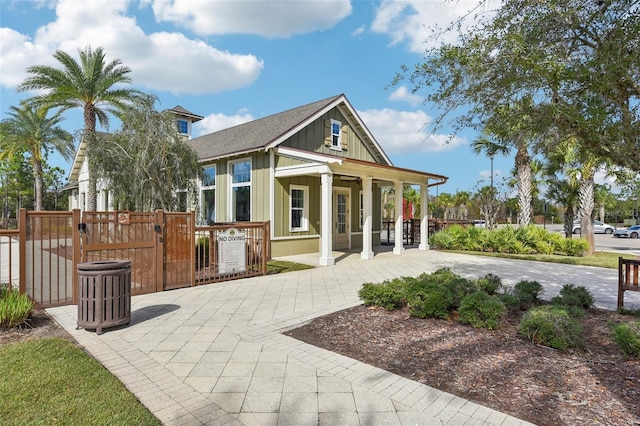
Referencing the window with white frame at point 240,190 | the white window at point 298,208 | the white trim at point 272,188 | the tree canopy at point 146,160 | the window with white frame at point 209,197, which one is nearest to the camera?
the tree canopy at point 146,160

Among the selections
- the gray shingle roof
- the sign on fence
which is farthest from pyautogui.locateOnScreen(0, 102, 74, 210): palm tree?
the sign on fence

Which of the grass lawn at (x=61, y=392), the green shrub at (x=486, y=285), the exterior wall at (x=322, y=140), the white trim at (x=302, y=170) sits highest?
the exterior wall at (x=322, y=140)

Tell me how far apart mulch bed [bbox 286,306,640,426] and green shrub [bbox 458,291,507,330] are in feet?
0.37

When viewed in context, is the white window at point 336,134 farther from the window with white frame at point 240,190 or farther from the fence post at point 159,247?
the fence post at point 159,247

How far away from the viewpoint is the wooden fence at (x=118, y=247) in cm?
573

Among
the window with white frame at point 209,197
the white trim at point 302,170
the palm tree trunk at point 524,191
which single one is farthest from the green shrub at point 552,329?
the palm tree trunk at point 524,191

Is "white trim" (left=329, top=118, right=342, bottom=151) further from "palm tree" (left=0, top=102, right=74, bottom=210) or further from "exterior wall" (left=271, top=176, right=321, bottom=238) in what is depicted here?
"palm tree" (left=0, top=102, right=74, bottom=210)

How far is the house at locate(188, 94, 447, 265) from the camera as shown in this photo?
12.1 m

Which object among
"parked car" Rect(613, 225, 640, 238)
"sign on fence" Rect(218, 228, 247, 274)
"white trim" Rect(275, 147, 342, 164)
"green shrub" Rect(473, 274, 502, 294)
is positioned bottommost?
"parked car" Rect(613, 225, 640, 238)

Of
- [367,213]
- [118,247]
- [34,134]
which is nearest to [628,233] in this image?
[367,213]

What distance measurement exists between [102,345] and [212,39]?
29.8 feet

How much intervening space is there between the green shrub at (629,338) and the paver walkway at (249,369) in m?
2.19

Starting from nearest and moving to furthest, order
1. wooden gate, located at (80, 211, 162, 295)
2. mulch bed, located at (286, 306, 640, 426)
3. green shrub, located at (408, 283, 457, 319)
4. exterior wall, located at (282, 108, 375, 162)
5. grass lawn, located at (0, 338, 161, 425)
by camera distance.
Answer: grass lawn, located at (0, 338, 161, 425), mulch bed, located at (286, 306, 640, 426), green shrub, located at (408, 283, 457, 319), wooden gate, located at (80, 211, 162, 295), exterior wall, located at (282, 108, 375, 162)

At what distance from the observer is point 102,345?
175 inches
